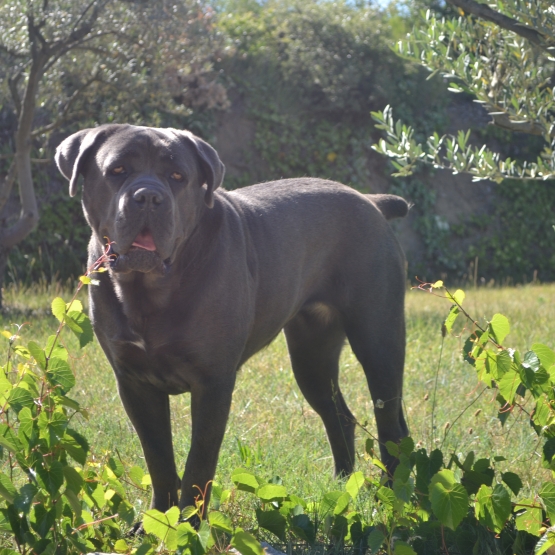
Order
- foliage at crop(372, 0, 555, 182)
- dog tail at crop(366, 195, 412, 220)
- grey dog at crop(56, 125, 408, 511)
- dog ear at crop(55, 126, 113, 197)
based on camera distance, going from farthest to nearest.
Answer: dog tail at crop(366, 195, 412, 220)
foliage at crop(372, 0, 555, 182)
dog ear at crop(55, 126, 113, 197)
grey dog at crop(56, 125, 408, 511)

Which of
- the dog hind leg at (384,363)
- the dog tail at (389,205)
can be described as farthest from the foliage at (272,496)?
the dog tail at (389,205)

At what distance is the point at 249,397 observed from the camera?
517 cm

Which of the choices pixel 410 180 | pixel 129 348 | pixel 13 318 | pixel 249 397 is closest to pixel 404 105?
pixel 410 180

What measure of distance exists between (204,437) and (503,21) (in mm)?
2209

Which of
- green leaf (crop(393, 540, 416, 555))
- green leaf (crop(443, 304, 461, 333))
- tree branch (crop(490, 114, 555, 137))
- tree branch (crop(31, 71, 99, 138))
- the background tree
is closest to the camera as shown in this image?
green leaf (crop(393, 540, 416, 555))

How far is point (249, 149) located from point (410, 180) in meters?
2.87

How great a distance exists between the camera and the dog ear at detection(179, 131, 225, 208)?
339cm

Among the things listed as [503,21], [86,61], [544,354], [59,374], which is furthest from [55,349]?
[86,61]

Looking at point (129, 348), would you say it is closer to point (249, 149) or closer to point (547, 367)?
point (547, 367)

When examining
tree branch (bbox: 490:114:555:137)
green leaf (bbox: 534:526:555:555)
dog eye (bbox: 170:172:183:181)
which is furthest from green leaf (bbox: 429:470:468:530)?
tree branch (bbox: 490:114:555:137)

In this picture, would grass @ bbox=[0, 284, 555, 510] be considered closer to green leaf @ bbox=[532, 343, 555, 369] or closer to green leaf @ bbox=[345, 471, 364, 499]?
green leaf @ bbox=[532, 343, 555, 369]

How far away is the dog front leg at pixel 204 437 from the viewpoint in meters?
→ 3.18

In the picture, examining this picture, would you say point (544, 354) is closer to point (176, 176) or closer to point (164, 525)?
point (164, 525)

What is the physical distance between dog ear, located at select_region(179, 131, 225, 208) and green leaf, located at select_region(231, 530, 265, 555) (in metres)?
1.46
